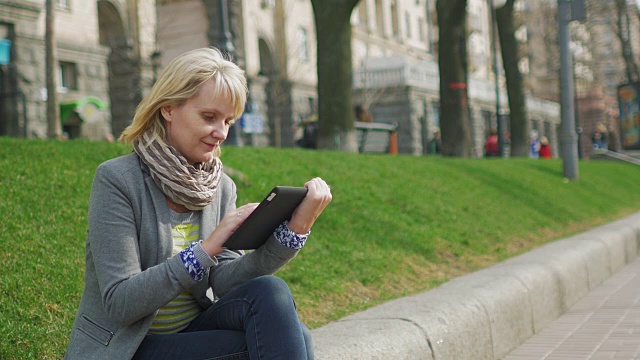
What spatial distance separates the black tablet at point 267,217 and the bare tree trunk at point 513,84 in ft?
65.8

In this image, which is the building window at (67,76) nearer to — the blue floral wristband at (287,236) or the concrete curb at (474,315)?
the concrete curb at (474,315)

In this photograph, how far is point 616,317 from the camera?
20.5 feet

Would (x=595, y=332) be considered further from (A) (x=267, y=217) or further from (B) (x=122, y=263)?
(B) (x=122, y=263)

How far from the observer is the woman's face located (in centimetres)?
275

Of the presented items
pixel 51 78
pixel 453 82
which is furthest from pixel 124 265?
pixel 453 82

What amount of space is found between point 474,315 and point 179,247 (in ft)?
7.67

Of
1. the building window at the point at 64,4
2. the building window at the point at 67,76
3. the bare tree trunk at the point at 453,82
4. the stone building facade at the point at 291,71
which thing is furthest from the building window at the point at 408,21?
the bare tree trunk at the point at 453,82

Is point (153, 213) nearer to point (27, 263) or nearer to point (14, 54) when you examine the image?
point (27, 263)

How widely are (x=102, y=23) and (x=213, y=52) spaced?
87.6ft

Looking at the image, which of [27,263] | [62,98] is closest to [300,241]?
[27,263]

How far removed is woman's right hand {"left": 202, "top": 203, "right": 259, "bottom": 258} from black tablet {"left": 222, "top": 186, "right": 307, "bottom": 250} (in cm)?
2

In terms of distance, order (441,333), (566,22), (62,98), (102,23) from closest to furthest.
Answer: (441,333)
(566,22)
(62,98)
(102,23)

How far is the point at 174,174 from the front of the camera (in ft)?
8.82

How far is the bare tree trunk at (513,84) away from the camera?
22172 millimetres
